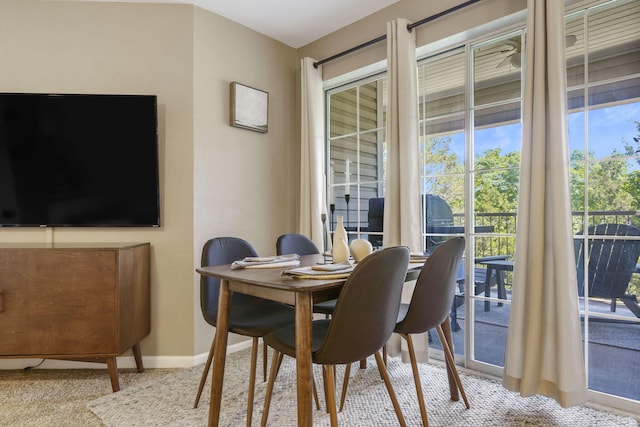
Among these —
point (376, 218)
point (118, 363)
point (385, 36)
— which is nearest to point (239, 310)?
point (118, 363)

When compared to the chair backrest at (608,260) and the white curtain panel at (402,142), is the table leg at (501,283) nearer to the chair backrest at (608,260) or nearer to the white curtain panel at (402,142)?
the chair backrest at (608,260)

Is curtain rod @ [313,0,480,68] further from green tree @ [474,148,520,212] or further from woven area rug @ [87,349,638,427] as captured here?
woven area rug @ [87,349,638,427]

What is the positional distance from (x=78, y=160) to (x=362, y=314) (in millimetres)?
2320

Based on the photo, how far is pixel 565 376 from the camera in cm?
193

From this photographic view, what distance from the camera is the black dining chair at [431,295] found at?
5.96 feet

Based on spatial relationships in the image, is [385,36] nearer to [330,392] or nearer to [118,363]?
[330,392]

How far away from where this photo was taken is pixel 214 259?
2291mm

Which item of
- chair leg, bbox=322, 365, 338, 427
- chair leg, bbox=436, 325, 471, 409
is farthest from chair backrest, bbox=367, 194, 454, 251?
chair leg, bbox=322, 365, 338, 427

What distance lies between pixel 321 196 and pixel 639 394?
2390mm

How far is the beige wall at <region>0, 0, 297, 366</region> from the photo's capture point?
2711 millimetres

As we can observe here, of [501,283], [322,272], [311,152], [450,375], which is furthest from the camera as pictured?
[311,152]

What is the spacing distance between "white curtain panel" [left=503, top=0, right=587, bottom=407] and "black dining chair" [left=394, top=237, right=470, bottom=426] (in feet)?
1.50

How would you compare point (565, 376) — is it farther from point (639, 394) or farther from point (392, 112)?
point (392, 112)

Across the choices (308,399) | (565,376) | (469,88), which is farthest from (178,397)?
(469,88)
